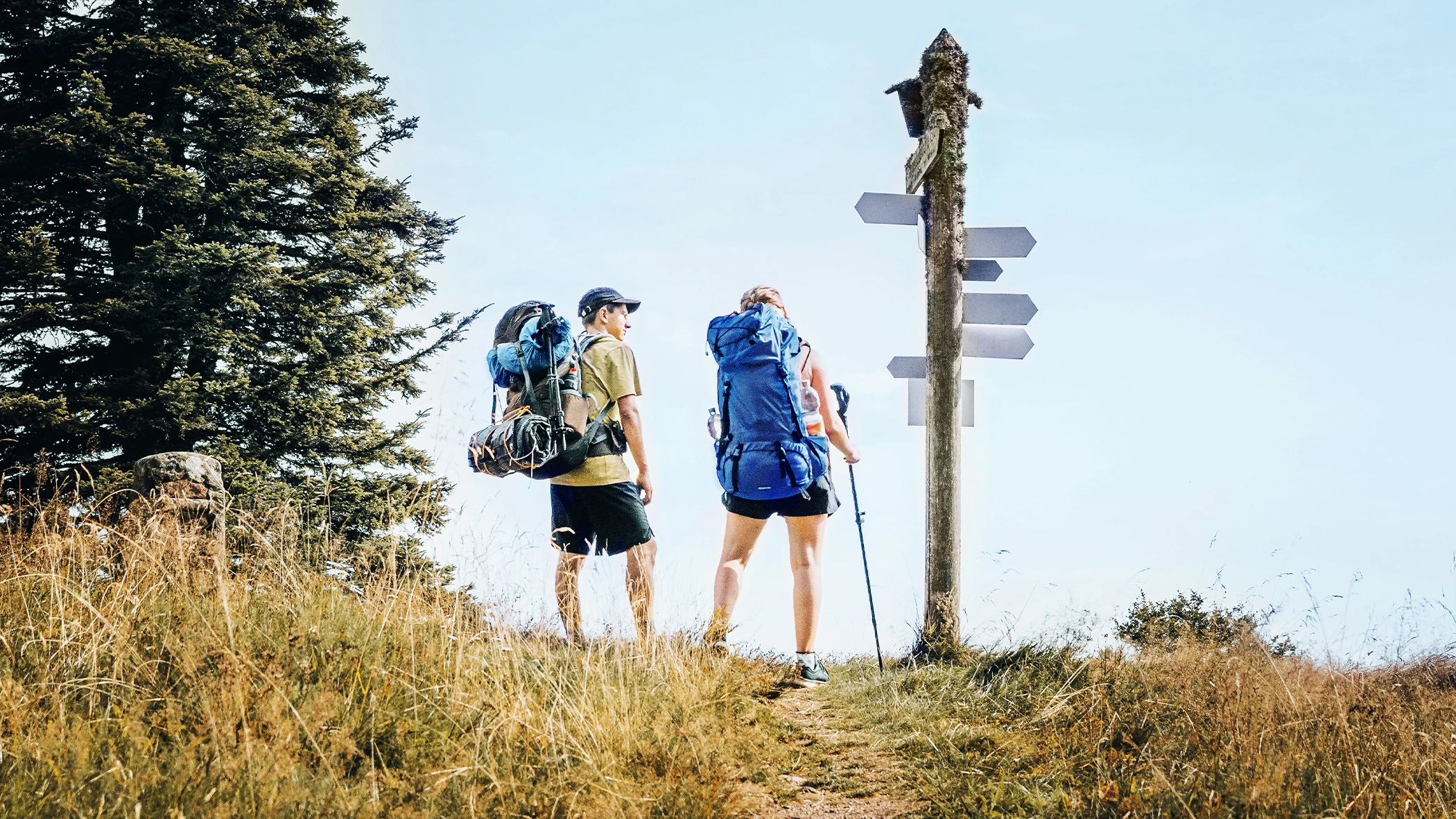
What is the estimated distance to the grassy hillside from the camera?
11.1 ft

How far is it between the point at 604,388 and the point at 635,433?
0.33 meters

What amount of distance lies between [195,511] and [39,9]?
1006cm

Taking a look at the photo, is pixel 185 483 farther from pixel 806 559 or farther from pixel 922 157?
pixel 922 157

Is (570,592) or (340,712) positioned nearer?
(340,712)

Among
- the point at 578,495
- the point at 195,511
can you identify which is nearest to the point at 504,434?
the point at 578,495

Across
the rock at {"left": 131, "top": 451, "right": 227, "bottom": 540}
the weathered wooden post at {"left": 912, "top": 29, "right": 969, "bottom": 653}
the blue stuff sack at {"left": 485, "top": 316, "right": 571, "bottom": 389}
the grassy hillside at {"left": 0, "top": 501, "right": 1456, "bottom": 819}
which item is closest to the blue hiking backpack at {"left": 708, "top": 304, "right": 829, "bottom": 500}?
the blue stuff sack at {"left": 485, "top": 316, "right": 571, "bottom": 389}

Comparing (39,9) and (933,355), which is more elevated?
(39,9)

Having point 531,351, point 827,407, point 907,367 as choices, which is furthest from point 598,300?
point 907,367

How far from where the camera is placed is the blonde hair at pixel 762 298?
5.90 metres

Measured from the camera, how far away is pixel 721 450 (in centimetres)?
590

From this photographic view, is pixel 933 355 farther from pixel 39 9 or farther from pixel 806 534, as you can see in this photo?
pixel 39 9

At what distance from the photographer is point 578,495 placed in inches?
227

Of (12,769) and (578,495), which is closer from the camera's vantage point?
(12,769)

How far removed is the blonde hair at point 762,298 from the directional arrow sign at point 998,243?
2033 millimetres
